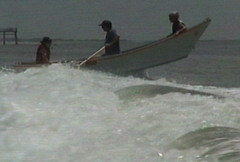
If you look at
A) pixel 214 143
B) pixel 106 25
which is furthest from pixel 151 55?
pixel 214 143

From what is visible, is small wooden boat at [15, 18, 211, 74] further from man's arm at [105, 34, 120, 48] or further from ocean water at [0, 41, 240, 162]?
ocean water at [0, 41, 240, 162]

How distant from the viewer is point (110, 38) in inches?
591

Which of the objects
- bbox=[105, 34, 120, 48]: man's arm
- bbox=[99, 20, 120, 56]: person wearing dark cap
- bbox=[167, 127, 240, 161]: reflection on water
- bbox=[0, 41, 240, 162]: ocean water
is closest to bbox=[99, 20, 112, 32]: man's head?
bbox=[99, 20, 120, 56]: person wearing dark cap

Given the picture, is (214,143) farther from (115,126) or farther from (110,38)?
(110,38)

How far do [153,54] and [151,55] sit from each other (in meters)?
0.07

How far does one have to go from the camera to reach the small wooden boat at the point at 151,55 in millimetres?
15031

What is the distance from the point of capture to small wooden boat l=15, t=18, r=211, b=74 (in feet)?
49.3

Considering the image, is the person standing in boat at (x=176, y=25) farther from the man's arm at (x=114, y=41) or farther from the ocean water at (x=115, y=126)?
the ocean water at (x=115, y=126)

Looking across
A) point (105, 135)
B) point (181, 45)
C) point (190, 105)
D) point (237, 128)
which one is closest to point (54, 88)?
point (190, 105)

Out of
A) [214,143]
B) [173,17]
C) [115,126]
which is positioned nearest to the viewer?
[214,143]

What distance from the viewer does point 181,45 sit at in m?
15.4

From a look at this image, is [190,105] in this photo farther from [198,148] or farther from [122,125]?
[198,148]

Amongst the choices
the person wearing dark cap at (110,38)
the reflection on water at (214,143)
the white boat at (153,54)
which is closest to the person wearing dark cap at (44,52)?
the white boat at (153,54)

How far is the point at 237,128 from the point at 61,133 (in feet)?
7.15
